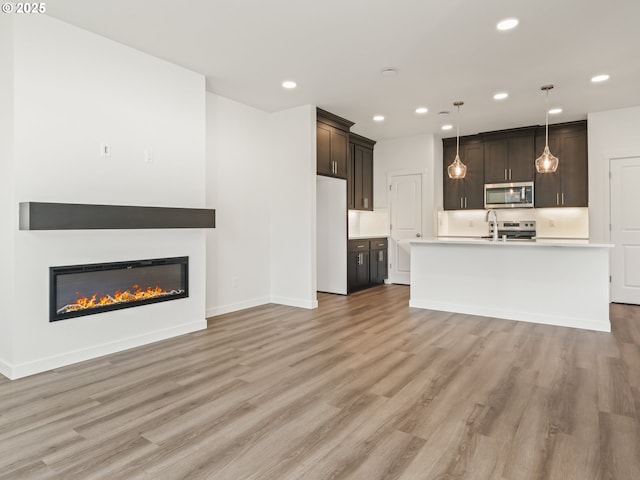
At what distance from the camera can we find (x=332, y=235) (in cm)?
667

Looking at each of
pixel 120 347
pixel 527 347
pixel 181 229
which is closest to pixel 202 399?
pixel 120 347

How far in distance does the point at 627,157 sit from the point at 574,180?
887 mm

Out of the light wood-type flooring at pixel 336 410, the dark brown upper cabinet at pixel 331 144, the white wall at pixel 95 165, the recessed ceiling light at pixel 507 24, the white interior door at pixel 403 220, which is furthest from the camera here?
the white interior door at pixel 403 220

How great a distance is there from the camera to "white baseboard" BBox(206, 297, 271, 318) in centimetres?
501

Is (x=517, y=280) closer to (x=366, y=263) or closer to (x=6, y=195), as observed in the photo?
(x=366, y=263)

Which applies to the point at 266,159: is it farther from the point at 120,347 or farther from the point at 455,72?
the point at 120,347

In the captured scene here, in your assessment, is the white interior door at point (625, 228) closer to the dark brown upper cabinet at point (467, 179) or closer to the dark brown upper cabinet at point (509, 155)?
the dark brown upper cabinet at point (509, 155)

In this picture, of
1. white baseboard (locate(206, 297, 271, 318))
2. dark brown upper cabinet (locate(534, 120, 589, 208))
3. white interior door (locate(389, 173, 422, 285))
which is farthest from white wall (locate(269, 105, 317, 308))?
dark brown upper cabinet (locate(534, 120, 589, 208))

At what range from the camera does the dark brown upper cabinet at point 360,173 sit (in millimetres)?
7246

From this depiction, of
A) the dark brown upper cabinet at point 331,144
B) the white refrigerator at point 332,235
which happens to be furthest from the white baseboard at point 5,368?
the white refrigerator at point 332,235

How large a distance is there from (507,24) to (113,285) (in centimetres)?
421

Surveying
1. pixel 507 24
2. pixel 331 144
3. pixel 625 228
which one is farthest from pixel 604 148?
pixel 331 144

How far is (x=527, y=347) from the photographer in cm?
375

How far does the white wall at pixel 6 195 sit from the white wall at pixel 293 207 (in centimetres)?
332
